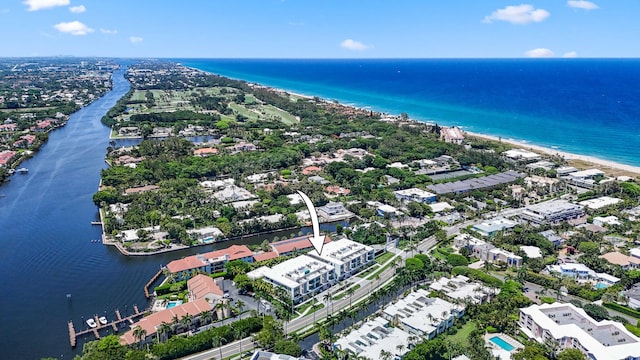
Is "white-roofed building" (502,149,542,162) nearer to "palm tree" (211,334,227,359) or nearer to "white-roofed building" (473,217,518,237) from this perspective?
"white-roofed building" (473,217,518,237)

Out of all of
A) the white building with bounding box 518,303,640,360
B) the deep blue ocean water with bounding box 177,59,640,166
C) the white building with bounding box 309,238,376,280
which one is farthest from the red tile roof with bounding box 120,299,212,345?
the deep blue ocean water with bounding box 177,59,640,166

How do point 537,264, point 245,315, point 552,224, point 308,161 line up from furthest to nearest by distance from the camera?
1. point 308,161
2. point 552,224
3. point 537,264
4. point 245,315

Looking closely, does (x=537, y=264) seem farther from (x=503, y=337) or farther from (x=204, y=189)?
(x=204, y=189)

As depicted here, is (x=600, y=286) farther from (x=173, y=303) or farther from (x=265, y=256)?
(x=173, y=303)

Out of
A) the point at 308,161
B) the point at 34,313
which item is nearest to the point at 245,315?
the point at 34,313

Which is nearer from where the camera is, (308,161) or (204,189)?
(204,189)

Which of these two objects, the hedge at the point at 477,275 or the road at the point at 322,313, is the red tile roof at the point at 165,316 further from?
the hedge at the point at 477,275
